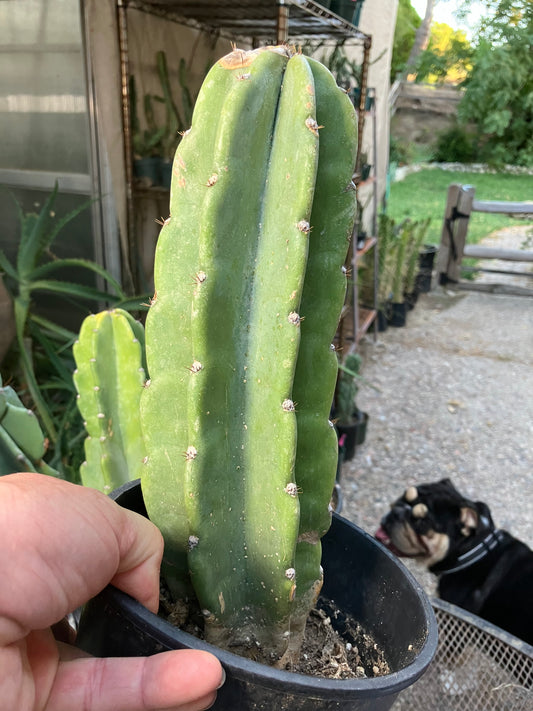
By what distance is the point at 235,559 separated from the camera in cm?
62

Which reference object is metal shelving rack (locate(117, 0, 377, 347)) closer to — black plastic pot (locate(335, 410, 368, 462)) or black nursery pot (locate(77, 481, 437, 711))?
black plastic pot (locate(335, 410, 368, 462))

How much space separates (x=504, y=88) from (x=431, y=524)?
39.8 feet

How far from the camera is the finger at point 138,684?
0.43 metres

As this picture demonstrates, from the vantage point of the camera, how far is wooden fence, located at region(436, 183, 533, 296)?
5168mm

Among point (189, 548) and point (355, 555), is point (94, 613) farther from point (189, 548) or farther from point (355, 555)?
point (355, 555)

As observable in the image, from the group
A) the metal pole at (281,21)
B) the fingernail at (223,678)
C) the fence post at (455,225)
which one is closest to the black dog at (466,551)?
the fingernail at (223,678)

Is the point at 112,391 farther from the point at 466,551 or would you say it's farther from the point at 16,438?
the point at 466,551

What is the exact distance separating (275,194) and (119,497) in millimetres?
397

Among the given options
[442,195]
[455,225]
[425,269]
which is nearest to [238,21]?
[425,269]

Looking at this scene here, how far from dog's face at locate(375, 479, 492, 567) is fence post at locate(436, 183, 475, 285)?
3971 mm

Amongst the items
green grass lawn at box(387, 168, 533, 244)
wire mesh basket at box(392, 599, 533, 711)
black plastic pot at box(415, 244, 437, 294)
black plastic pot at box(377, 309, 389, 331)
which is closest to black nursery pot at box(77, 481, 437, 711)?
wire mesh basket at box(392, 599, 533, 711)

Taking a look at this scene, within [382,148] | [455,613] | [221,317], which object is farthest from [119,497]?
[382,148]

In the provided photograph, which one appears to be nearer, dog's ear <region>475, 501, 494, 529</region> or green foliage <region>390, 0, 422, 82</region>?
dog's ear <region>475, 501, 494, 529</region>

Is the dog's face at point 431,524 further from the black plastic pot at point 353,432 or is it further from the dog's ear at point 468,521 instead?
the black plastic pot at point 353,432
